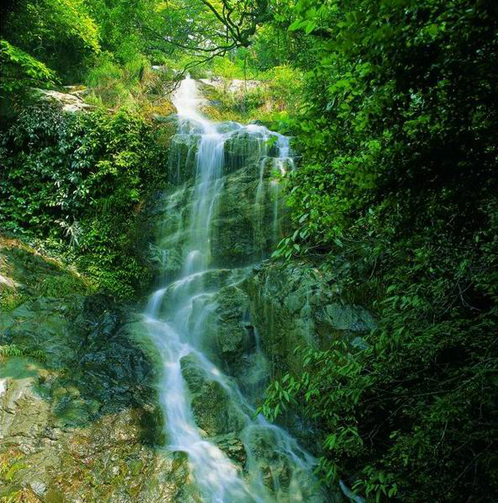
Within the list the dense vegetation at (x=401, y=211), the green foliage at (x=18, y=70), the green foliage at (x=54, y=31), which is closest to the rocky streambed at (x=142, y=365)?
the dense vegetation at (x=401, y=211)

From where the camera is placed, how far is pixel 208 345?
7.00 metres

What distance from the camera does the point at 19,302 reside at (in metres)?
6.93

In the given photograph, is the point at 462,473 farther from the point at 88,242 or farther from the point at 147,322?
the point at 88,242

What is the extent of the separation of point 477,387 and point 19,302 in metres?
7.31

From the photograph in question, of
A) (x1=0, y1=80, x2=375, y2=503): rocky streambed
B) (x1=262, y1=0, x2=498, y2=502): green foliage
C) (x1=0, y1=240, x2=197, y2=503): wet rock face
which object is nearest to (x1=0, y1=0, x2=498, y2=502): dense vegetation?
(x1=262, y1=0, x2=498, y2=502): green foliage

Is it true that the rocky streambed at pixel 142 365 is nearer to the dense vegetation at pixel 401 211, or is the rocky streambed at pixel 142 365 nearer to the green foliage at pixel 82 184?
the dense vegetation at pixel 401 211

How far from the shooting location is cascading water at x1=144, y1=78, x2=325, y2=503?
477cm

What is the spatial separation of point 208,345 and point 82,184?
6.05m

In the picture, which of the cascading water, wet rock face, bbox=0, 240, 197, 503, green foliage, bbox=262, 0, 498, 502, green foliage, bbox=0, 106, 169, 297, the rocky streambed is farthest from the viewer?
green foliage, bbox=0, 106, 169, 297

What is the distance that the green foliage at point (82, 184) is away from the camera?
31.6ft

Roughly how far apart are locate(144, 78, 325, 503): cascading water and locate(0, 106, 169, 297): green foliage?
1.20 m

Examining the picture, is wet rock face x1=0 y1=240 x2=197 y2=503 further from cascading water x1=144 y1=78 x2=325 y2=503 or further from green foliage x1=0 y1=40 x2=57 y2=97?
green foliage x1=0 y1=40 x2=57 y2=97

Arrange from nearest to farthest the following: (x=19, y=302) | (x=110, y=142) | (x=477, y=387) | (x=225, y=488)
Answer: (x=477, y=387)
(x=225, y=488)
(x=19, y=302)
(x=110, y=142)

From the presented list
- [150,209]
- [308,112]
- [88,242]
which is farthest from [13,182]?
[308,112]
